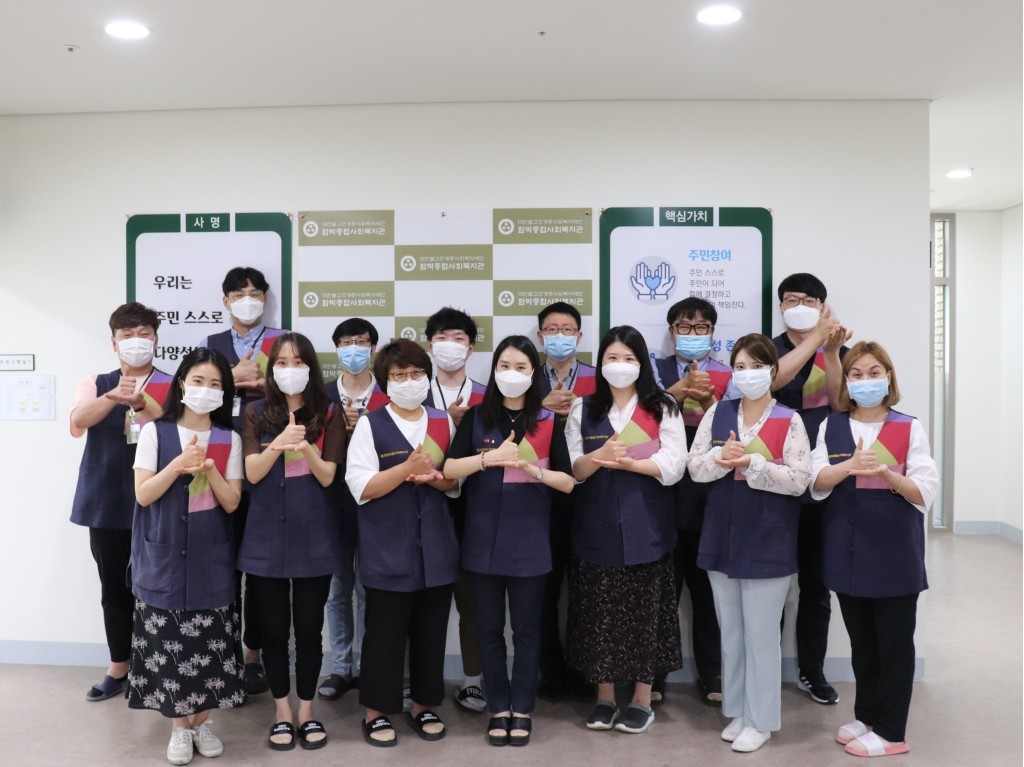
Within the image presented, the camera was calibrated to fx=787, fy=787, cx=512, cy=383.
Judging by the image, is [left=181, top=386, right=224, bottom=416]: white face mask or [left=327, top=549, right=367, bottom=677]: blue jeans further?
[left=327, top=549, right=367, bottom=677]: blue jeans

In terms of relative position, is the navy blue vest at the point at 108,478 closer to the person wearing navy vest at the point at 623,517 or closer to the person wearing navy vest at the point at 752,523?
the person wearing navy vest at the point at 623,517

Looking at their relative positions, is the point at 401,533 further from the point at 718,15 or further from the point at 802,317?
the point at 718,15

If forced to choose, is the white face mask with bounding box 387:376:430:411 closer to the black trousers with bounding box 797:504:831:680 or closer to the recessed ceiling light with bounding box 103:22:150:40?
the recessed ceiling light with bounding box 103:22:150:40

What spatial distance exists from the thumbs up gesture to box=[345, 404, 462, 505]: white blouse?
3.86ft

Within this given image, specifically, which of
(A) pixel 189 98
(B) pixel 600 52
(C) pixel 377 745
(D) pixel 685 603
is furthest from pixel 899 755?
(A) pixel 189 98

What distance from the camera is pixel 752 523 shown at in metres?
3.07

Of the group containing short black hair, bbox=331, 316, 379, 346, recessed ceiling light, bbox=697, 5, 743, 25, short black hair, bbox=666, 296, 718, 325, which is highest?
recessed ceiling light, bbox=697, 5, 743, 25

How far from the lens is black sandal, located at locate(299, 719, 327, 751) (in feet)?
10.4

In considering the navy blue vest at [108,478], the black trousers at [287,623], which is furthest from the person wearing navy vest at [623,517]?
the navy blue vest at [108,478]

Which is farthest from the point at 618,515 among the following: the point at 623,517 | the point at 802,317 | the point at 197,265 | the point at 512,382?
the point at 197,265

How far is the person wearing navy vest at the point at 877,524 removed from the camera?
9.75 feet

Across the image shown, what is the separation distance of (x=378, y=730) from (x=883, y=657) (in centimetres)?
202

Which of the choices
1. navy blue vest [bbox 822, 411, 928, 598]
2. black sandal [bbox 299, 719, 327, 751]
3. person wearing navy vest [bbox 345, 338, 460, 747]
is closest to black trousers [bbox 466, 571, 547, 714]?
person wearing navy vest [bbox 345, 338, 460, 747]

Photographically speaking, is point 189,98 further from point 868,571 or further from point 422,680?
point 868,571
